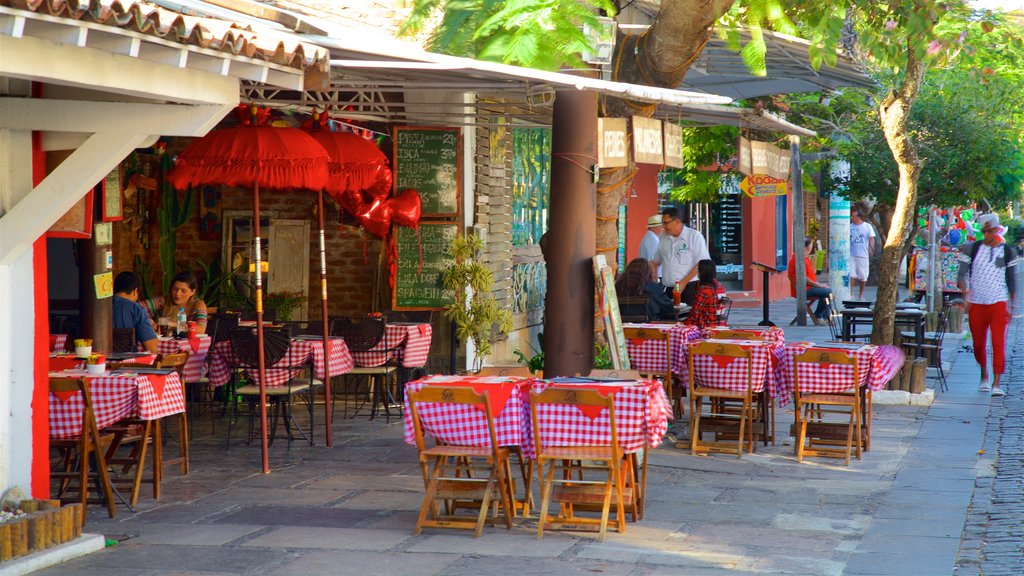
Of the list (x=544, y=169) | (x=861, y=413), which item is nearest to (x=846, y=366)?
(x=861, y=413)

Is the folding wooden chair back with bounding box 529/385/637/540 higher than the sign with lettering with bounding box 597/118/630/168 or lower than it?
lower

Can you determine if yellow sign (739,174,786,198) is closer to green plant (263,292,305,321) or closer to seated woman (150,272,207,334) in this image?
green plant (263,292,305,321)

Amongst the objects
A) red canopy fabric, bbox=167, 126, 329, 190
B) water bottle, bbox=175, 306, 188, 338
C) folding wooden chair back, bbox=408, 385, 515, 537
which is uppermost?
red canopy fabric, bbox=167, 126, 329, 190

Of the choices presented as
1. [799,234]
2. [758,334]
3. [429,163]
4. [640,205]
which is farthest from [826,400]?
[640,205]

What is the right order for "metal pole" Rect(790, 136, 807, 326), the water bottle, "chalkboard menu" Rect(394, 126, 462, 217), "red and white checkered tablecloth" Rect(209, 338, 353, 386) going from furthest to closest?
"metal pole" Rect(790, 136, 807, 326)
"chalkboard menu" Rect(394, 126, 462, 217)
the water bottle
"red and white checkered tablecloth" Rect(209, 338, 353, 386)

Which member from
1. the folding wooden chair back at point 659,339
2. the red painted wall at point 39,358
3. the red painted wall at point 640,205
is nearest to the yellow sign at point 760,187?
the red painted wall at point 640,205

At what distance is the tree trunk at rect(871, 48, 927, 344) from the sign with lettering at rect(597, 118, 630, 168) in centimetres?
505

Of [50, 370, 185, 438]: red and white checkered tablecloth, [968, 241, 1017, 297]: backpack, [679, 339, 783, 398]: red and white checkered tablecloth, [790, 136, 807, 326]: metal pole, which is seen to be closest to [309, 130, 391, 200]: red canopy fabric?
[50, 370, 185, 438]: red and white checkered tablecloth

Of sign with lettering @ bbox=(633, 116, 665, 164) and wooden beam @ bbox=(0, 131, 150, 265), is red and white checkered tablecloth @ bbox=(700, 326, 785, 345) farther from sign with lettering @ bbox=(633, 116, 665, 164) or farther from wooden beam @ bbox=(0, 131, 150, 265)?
wooden beam @ bbox=(0, 131, 150, 265)

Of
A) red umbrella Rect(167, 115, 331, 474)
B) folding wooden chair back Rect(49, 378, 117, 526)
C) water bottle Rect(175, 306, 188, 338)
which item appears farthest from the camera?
water bottle Rect(175, 306, 188, 338)

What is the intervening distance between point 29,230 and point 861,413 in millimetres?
6640

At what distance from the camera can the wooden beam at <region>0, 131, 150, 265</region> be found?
22.1 ft

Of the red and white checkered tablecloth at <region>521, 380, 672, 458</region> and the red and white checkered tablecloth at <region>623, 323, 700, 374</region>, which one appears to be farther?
the red and white checkered tablecloth at <region>623, 323, 700, 374</region>

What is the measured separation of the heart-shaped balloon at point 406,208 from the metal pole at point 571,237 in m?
3.92
